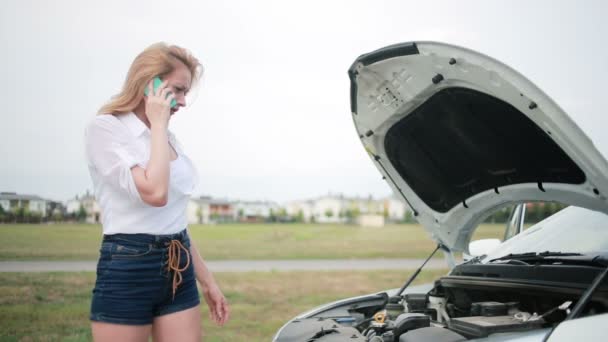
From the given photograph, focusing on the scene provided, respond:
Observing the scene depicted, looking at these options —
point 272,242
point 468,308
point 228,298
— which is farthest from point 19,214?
point 272,242

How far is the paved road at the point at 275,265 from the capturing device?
25.7 feet

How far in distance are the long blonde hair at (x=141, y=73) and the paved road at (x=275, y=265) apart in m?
5.92

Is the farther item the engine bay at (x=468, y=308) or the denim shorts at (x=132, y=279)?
the engine bay at (x=468, y=308)

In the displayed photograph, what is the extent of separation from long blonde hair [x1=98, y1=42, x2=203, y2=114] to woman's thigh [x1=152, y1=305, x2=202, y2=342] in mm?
773

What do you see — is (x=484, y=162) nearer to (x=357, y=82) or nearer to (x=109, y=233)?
(x=357, y=82)

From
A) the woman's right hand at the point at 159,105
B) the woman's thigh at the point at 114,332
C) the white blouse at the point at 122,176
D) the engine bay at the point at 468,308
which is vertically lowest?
the engine bay at the point at 468,308

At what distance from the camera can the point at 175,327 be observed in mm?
1775

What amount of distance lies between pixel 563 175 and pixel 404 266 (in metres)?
10.2

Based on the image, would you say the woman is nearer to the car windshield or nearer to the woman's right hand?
the woman's right hand

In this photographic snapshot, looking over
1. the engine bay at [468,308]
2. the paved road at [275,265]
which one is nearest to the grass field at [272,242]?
the paved road at [275,265]

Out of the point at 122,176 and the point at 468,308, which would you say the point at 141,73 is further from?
the point at 468,308

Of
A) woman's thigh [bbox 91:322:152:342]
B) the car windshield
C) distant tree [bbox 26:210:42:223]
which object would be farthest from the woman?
distant tree [bbox 26:210:42:223]

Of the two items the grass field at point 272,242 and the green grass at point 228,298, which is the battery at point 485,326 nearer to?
the green grass at point 228,298

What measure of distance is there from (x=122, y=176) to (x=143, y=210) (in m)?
0.15
